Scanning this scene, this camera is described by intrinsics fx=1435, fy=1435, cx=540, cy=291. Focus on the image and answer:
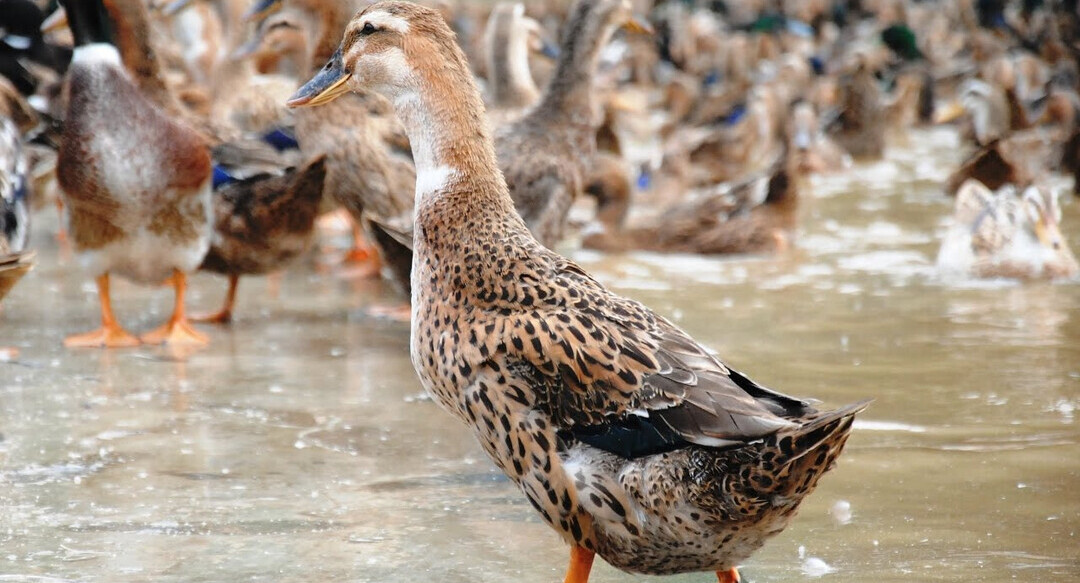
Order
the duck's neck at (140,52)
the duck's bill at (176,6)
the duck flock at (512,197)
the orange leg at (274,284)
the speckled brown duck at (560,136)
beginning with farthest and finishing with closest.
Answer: the duck's bill at (176,6) < the orange leg at (274,284) < the duck's neck at (140,52) < the speckled brown duck at (560,136) < the duck flock at (512,197)

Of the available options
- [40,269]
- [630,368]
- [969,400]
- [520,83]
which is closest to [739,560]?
[630,368]

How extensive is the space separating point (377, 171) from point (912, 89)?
466 inches

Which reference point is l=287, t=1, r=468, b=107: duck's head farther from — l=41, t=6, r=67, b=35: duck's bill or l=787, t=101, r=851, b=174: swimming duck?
l=787, t=101, r=851, b=174: swimming duck

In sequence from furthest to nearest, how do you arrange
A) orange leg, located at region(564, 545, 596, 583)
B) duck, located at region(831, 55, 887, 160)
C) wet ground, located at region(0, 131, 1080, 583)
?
duck, located at region(831, 55, 887, 160) → wet ground, located at region(0, 131, 1080, 583) → orange leg, located at region(564, 545, 596, 583)

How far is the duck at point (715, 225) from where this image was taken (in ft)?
29.7

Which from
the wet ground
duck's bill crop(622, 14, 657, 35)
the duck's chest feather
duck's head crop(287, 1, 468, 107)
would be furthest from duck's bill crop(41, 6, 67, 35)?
duck's head crop(287, 1, 468, 107)

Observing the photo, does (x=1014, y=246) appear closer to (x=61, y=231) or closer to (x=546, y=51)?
(x=546, y=51)

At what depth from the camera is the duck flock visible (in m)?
3.11

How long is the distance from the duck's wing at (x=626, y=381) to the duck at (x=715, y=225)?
5.76 m

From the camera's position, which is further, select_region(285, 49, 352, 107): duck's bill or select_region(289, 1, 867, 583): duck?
select_region(285, 49, 352, 107): duck's bill

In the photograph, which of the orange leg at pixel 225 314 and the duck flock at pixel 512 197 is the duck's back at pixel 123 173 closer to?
the duck flock at pixel 512 197

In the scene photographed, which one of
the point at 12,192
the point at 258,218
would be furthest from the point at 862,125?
the point at 12,192

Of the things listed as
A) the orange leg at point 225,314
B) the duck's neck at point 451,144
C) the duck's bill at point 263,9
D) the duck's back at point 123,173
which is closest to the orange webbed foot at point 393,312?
the orange leg at point 225,314

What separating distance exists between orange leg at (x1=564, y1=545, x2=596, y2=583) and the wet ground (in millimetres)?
210
